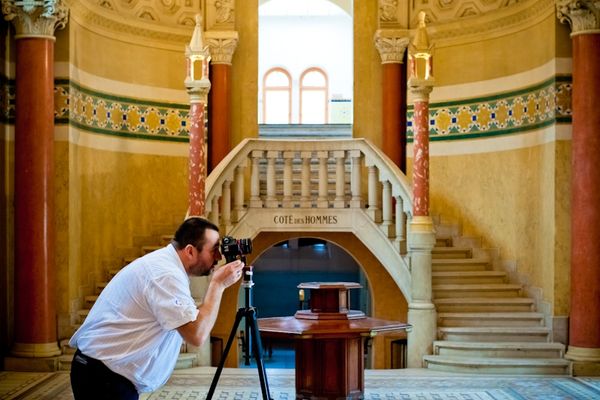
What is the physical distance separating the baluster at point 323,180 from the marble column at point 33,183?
288cm

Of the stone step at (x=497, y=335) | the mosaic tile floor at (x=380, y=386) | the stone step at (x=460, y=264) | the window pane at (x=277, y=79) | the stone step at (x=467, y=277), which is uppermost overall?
the window pane at (x=277, y=79)

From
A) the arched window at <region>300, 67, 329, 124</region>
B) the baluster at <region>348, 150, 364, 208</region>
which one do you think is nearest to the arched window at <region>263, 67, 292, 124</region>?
the arched window at <region>300, 67, 329, 124</region>

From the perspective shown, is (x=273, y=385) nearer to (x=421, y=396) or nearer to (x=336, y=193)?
(x=421, y=396)

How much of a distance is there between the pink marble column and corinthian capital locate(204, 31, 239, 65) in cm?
317

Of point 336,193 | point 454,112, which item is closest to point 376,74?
point 454,112

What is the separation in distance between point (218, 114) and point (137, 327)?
870 centimetres

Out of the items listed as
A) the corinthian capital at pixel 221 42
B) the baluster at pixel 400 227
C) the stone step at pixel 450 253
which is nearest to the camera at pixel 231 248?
the baluster at pixel 400 227

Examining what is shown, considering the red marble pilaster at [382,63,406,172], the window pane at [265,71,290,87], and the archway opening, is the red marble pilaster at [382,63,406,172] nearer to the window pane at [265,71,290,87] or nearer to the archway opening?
the archway opening

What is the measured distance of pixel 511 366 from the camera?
9.22 meters

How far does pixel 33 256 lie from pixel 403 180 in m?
3.83

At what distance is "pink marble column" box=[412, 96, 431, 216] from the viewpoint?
32.8 ft

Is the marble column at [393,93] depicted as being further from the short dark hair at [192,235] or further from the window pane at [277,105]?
the short dark hair at [192,235]

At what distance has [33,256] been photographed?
9586mm

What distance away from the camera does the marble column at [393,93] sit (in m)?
12.2
